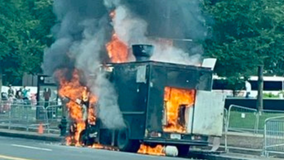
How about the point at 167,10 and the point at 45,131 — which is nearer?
the point at 167,10

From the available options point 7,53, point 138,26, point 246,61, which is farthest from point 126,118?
point 7,53

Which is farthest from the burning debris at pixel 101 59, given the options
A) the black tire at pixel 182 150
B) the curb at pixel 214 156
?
the curb at pixel 214 156

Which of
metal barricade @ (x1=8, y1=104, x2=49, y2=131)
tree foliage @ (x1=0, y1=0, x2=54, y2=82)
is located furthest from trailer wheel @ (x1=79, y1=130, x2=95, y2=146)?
tree foliage @ (x1=0, y1=0, x2=54, y2=82)

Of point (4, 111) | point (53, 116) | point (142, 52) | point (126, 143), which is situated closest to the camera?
point (126, 143)

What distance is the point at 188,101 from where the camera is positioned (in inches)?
899

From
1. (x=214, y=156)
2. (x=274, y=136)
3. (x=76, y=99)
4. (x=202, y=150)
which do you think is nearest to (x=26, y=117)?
(x=76, y=99)

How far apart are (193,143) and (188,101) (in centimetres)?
119

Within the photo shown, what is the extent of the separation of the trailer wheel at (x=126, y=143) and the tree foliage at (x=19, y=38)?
13.0 m

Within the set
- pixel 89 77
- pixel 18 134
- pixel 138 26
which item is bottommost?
pixel 18 134

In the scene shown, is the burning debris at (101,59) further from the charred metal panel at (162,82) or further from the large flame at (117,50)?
the charred metal panel at (162,82)

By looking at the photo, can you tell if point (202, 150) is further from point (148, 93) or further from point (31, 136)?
point (31, 136)

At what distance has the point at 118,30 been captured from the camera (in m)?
25.8

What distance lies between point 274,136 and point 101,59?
6.20 metres

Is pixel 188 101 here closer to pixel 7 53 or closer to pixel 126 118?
pixel 126 118
